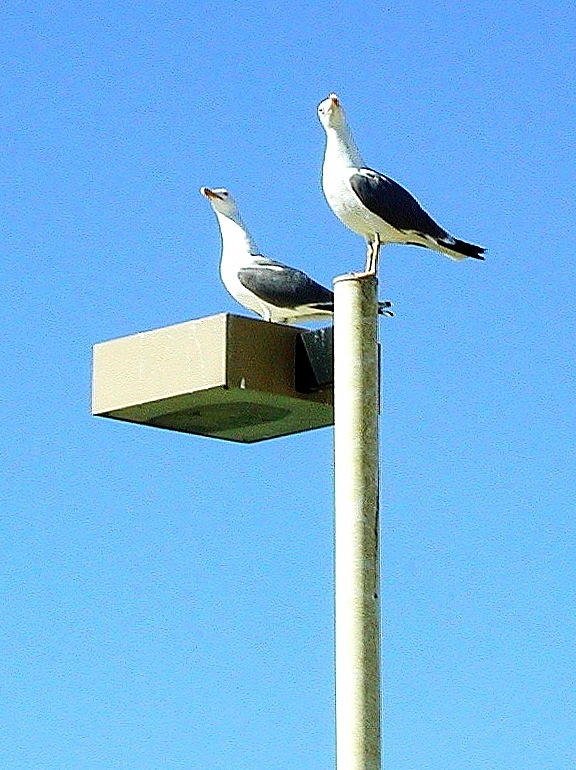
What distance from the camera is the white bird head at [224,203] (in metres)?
8.46

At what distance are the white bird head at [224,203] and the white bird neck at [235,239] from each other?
0.02m

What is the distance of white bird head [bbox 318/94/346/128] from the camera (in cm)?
710

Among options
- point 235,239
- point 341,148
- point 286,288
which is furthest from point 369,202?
point 235,239

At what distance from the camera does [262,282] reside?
7562 millimetres

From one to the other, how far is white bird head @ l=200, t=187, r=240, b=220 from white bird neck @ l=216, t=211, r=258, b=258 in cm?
2

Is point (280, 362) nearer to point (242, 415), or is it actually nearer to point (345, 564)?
point (242, 415)

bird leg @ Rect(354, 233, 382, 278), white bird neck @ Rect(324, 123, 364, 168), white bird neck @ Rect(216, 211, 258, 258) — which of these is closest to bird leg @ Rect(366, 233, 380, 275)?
bird leg @ Rect(354, 233, 382, 278)

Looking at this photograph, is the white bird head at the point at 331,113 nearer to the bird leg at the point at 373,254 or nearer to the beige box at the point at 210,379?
the bird leg at the point at 373,254

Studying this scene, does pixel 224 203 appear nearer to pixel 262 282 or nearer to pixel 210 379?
pixel 262 282

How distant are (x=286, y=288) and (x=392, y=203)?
33.0 inches

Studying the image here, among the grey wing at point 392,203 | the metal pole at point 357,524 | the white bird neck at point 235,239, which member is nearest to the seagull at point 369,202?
the grey wing at point 392,203

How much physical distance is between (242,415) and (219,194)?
355cm

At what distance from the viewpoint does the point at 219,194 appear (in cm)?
859

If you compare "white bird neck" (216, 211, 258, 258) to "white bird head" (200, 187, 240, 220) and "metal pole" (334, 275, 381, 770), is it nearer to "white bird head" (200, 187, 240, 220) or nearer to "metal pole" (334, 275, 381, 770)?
"white bird head" (200, 187, 240, 220)
